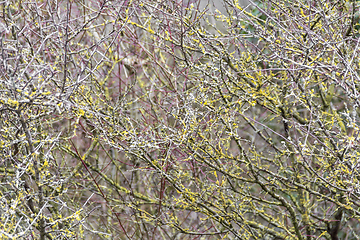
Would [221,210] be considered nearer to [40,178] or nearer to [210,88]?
[210,88]

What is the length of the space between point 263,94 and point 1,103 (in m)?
2.27

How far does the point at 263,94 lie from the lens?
3762 mm

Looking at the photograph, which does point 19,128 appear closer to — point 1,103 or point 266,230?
point 1,103

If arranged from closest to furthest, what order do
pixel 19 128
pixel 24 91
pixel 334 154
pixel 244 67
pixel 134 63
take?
pixel 24 91, pixel 19 128, pixel 334 154, pixel 244 67, pixel 134 63

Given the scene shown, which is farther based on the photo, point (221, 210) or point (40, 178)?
point (221, 210)

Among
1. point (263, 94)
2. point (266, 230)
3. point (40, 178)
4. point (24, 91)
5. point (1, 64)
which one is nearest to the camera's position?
point (24, 91)

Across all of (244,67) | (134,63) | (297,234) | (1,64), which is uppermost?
→ (134,63)

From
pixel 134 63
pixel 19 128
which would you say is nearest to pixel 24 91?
pixel 19 128

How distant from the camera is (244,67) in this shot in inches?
158

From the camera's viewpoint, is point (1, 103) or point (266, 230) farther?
point (266, 230)

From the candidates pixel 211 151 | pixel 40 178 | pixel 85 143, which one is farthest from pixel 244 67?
pixel 85 143

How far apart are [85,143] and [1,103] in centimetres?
505

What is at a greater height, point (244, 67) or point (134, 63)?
point (134, 63)

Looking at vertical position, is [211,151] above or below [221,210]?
above
